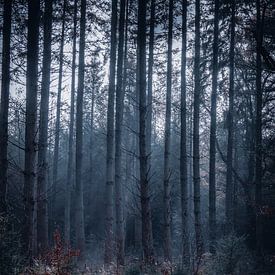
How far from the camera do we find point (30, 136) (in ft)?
23.2

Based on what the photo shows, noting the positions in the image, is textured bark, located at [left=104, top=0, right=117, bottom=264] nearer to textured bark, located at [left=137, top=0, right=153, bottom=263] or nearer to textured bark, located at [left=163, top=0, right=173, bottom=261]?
textured bark, located at [left=163, top=0, right=173, bottom=261]

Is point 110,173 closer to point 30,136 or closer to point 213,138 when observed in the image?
point 30,136

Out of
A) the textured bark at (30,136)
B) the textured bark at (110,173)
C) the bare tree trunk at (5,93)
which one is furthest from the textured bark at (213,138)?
the textured bark at (30,136)

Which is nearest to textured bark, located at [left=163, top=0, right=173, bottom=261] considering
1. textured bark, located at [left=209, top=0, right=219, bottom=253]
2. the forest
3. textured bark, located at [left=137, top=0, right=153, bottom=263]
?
the forest

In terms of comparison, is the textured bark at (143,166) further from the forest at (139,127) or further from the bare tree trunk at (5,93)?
the bare tree trunk at (5,93)

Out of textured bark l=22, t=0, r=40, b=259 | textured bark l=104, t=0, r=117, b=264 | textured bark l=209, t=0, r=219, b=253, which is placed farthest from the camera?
textured bark l=209, t=0, r=219, b=253

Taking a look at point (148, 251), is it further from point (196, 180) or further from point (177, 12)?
point (177, 12)

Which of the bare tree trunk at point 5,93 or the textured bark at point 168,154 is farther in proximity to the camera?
the textured bark at point 168,154

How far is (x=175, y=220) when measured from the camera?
2681 centimetres

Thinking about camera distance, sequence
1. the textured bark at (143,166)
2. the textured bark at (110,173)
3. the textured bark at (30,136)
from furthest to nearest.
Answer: the textured bark at (110,173) < the textured bark at (143,166) < the textured bark at (30,136)

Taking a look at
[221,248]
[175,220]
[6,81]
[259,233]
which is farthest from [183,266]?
[175,220]

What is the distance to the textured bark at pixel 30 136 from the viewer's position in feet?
23.0

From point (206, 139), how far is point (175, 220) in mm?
6896

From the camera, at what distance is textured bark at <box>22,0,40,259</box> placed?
7023 millimetres
